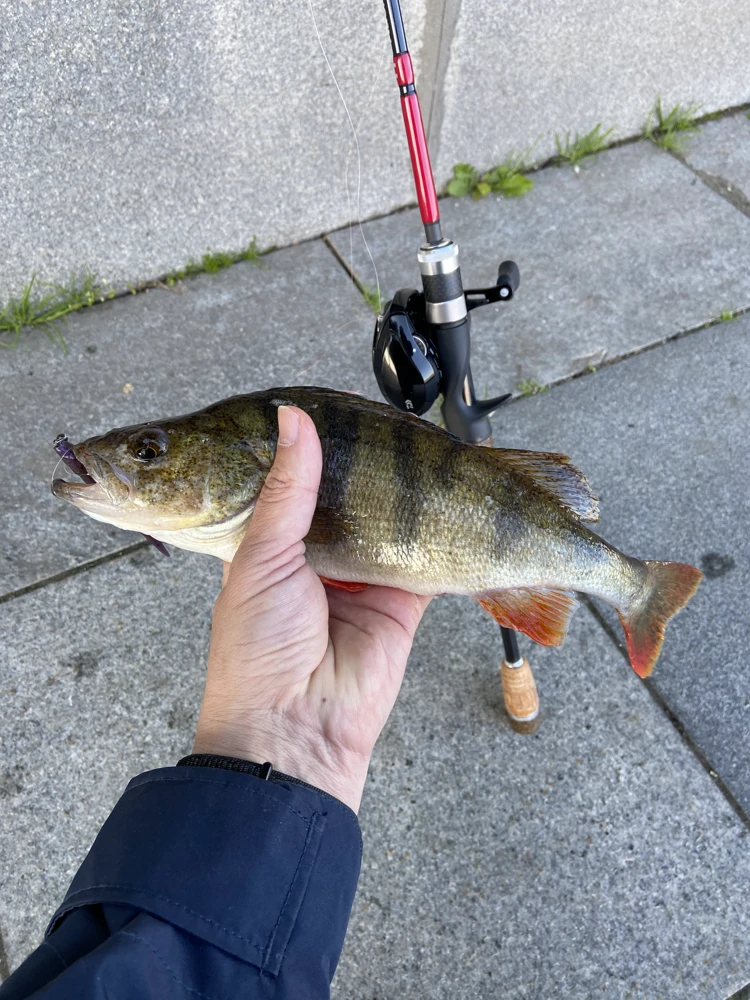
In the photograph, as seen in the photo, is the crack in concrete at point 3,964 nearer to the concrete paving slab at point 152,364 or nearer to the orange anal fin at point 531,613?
the concrete paving slab at point 152,364

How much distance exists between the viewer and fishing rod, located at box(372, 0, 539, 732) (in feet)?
7.02

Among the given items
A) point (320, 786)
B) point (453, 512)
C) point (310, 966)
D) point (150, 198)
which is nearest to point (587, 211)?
point (150, 198)

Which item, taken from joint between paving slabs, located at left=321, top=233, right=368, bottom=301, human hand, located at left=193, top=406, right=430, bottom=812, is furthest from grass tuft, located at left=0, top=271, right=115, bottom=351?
human hand, located at left=193, top=406, right=430, bottom=812

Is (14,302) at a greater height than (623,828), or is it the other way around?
(14,302)

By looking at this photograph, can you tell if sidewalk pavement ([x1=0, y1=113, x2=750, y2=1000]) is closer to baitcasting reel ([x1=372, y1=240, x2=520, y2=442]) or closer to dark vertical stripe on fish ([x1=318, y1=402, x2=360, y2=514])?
baitcasting reel ([x1=372, y1=240, x2=520, y2=442])

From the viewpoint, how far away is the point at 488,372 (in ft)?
11.6

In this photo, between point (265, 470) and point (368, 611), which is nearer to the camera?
point (265, 470)

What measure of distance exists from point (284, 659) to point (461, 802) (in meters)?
1.03

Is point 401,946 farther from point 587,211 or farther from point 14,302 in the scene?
point 587,211

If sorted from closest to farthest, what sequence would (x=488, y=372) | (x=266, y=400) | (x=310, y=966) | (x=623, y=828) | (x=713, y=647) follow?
(x=310, y=966), (x=266, y=400), (x=623, y=828), (x=713, y=647), (x=488, y=372)

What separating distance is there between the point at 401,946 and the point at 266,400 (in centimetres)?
173

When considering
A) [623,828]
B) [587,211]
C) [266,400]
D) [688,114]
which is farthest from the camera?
[688,114]

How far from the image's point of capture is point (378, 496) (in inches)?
73.9

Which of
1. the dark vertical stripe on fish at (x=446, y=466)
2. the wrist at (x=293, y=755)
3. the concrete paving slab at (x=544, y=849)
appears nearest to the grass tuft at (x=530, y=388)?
the concrete paving slab at (x=544, y=849)
